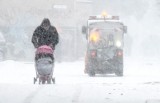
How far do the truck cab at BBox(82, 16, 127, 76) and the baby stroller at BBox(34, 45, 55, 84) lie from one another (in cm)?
1276

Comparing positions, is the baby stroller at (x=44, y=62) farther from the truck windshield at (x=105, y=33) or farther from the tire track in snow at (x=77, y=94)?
the truck windshield at (x=105, y=33)

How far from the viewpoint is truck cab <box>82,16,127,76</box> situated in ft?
92.0

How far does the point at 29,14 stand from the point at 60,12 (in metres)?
2.68

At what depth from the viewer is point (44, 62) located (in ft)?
49.3

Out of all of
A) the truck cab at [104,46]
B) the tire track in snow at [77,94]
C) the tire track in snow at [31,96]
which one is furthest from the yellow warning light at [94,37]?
the tire track in snow at [31,96]

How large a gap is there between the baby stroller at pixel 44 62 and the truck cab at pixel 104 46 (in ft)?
41.9

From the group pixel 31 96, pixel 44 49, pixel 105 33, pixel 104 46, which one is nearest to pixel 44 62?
pixel 44 49

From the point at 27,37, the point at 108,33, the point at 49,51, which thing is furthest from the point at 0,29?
the point at 49,51

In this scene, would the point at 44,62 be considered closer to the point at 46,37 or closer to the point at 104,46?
the point at 46,37

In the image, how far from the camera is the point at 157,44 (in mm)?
64500

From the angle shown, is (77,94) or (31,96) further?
(77,94)

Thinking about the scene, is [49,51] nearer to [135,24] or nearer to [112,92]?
[112,92]

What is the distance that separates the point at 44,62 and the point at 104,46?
44.2 feet

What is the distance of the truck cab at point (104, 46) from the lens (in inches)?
→ 1104
